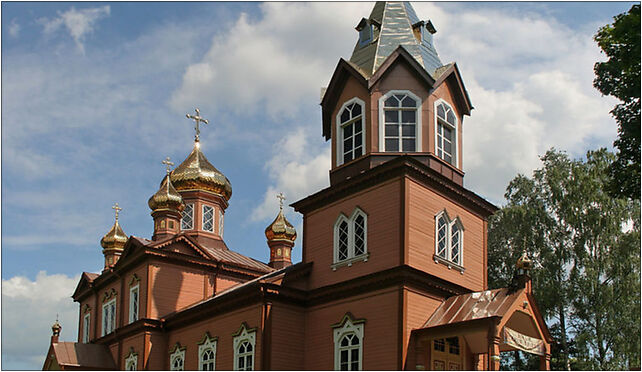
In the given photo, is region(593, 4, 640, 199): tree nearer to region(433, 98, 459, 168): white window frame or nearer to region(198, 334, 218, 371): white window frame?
region(433, 98, 459, 168): white window frame

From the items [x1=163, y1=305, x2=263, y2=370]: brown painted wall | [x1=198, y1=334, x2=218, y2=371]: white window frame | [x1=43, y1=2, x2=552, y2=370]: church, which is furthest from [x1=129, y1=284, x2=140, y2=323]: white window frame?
[x1=198, y1=334, x2=218, y2=371]: white window frame

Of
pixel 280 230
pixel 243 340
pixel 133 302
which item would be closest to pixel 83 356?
pixel 133 302

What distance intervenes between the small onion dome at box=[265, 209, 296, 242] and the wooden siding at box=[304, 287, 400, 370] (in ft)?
47.2

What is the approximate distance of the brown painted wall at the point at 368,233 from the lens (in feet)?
63.0

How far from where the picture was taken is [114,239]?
121 feet

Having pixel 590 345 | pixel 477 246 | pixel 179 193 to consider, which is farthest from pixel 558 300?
pixel 179 193

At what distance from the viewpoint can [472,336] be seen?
58.9 ft

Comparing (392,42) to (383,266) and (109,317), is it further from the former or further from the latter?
(109,317)

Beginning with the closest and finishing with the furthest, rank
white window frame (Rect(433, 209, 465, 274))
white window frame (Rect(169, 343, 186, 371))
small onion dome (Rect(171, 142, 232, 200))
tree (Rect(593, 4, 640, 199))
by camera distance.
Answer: tree (Rect(593, 4, 640, 199))
white window frame (Rect(433, 209, 465, 274))
white window frame (Rect(169, 343, 186, 371))
small onion dome (Rect(171, 142, 232, 200))

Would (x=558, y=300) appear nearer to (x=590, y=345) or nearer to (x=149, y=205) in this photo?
(x=590, y=345)

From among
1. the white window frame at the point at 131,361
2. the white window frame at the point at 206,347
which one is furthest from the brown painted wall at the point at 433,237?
the white window frame at the point at 131,361

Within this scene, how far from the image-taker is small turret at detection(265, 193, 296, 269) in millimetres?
35156

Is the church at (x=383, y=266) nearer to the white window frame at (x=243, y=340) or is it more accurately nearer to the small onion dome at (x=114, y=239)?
the white window frame at (x=243, y=340)

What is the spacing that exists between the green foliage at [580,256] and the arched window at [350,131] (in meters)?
12.2
